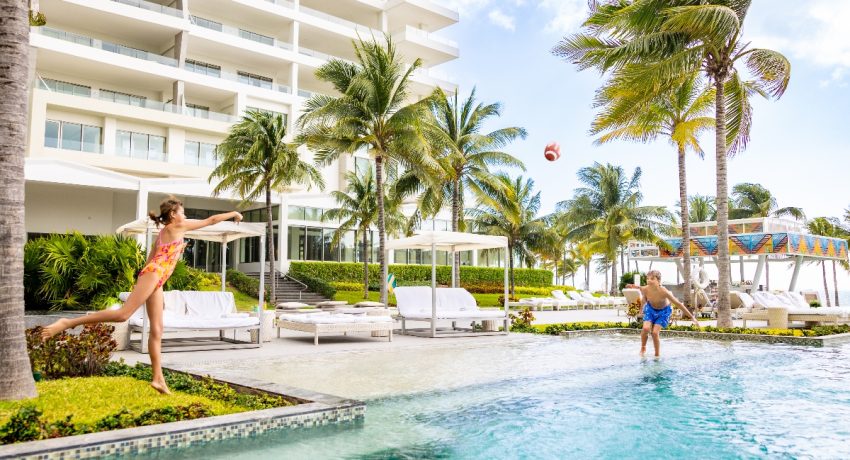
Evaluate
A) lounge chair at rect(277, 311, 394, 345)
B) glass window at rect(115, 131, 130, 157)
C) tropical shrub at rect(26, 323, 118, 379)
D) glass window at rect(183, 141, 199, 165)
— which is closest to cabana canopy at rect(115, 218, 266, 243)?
lounge chair at rect(277, 311, 394, 345)

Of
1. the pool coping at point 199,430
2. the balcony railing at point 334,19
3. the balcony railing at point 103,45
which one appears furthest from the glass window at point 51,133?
the pool coping at point 199,430

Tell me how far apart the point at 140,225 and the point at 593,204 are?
34.7 m

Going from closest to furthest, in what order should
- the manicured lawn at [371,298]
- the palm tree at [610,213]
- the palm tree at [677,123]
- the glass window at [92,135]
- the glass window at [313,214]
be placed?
1. the palm tree at [677,123]
2. the manicured lawn at [371,298]
3. the glass window at [92,135]
4. the glass window at [313,214]
5. the palm tree at [610,213]

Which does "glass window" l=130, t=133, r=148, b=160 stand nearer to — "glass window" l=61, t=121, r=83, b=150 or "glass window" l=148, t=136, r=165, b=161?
"glass window" l=148, t=136, r=165, b=161

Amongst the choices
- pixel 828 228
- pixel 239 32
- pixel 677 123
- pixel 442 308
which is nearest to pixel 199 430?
pixel 442 308

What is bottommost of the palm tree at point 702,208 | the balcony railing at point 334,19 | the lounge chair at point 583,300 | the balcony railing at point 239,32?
the lounge chair at point 583,300

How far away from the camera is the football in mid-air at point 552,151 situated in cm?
1634

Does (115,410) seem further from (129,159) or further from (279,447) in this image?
(129,159)

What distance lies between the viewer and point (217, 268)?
37.9 metres

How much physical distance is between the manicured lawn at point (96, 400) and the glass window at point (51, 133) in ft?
93.0

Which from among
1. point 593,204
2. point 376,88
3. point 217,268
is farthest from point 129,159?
point 593,204

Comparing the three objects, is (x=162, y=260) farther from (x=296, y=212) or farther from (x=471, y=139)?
(x=296, y=212)

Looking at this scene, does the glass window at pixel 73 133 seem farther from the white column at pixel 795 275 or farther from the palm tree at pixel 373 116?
the white column at pixel 795 275

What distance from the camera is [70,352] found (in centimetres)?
709
